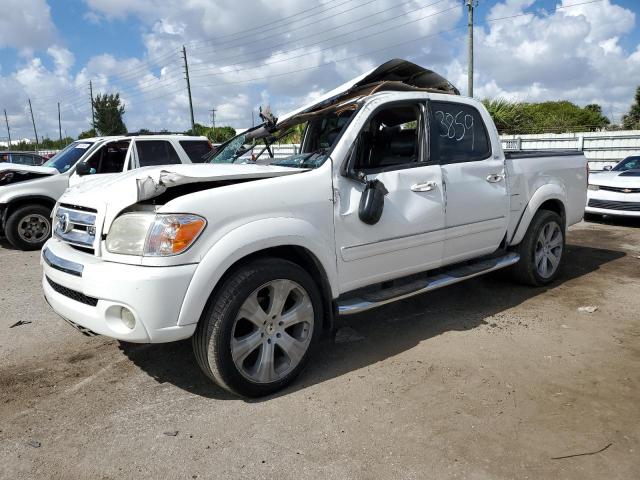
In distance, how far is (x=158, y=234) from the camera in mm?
2846

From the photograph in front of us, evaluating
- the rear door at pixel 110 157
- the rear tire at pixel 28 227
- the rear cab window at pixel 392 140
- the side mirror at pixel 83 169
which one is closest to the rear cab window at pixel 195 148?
the rear door at pixel 110 157

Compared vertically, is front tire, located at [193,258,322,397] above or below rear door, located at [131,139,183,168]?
below

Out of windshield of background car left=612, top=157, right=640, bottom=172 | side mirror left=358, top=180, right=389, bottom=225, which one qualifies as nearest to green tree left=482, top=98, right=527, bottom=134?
windshield of background car left=612, top=157, right=640, bottom=172

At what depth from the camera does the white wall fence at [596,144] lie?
52.6ft

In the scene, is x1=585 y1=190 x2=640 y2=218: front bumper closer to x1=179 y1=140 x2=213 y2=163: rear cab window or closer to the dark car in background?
x1=179 y1=140 x2=213 y2=163: rear cab window

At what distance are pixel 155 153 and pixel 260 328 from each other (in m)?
6.52

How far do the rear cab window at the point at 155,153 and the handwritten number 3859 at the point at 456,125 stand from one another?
5707 mm

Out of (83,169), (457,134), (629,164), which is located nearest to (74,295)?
(457,134)

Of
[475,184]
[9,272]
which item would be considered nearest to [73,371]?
[475,184]

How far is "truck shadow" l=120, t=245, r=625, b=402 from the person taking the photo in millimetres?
3598

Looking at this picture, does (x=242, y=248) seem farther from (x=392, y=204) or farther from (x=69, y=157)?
(x=69, y=157)

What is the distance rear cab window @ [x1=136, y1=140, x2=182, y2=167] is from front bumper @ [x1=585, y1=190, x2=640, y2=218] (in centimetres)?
787

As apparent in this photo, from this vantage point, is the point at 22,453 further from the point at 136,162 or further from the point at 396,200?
the point at 136,162

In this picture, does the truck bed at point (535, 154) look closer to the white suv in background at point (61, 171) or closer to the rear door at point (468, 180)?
the rear door at point (468, 180)
